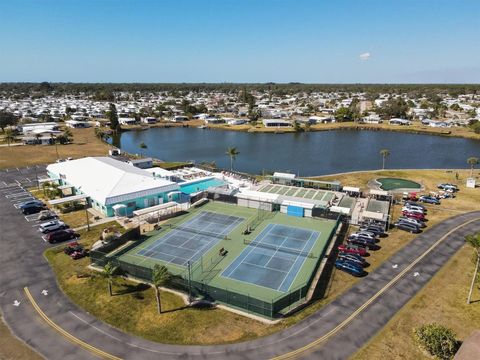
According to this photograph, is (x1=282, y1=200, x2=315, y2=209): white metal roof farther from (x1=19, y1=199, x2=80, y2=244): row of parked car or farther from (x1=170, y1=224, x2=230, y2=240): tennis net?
(x1=19, y1=199, x2=80, y2=244): row of parked car

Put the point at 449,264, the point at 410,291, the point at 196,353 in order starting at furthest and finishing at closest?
the point at 449,264 < the point at 410,291 < the point at 196,353

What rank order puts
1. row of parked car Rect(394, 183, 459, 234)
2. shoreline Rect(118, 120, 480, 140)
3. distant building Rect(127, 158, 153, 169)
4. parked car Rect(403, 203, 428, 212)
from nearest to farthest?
row of parked car Rect(394, 183, 459, 234) < parked car Rect(403, 203, 428, 212) < distant building Rect(127, 158, 153, 169) < shoreline Rect(118, 120, 480, 140)

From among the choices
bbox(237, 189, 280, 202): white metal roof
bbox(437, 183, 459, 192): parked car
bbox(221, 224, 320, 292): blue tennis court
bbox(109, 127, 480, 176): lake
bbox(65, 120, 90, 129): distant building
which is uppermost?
bbox(65, 120, 90, 129): distant building

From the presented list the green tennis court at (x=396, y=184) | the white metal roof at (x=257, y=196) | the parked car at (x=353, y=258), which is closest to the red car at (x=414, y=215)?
the green tennis court at (x=396, y=184)

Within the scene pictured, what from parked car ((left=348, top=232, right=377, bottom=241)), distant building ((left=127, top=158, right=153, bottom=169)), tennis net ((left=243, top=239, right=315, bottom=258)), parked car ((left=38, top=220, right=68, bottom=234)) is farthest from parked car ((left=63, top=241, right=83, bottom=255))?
distant building ((left=127, top=158, right=153, bottom=169))

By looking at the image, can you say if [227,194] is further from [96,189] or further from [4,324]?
[4,324]

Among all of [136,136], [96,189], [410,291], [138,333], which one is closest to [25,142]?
[136,136]

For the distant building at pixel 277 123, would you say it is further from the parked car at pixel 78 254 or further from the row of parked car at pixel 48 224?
the parked car at pixel 78 254
